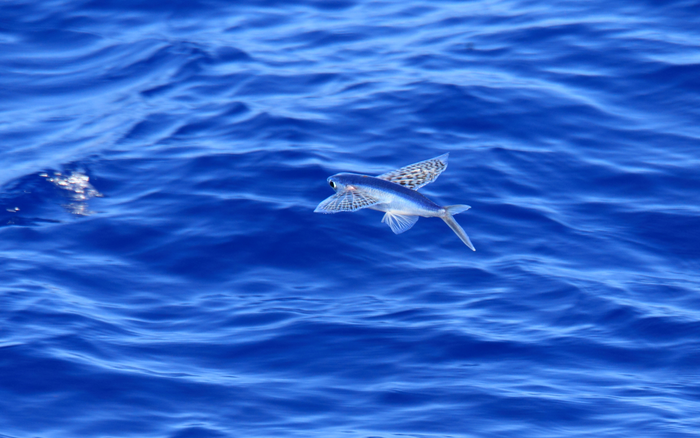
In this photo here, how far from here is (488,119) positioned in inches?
421

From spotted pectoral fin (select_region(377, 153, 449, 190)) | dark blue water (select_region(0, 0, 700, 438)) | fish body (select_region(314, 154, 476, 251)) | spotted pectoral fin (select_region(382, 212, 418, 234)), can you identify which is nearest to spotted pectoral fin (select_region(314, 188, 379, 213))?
fish body (select_region(314, 154, 476, 251))

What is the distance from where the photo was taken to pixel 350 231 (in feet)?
27.8

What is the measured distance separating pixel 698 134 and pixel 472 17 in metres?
5.12

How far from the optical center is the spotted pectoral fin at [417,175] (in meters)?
6.14

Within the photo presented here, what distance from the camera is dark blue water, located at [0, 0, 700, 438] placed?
608 centimetres

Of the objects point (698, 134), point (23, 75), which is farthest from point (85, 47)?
point (698, 134)

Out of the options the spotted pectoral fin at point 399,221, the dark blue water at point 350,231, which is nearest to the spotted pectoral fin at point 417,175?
the spotted pectoral fin at point 399,221

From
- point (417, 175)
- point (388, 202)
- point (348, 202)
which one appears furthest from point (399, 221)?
point (417, 175)

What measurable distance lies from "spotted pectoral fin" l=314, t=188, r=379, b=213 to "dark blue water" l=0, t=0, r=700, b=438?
→ 4.71 ft

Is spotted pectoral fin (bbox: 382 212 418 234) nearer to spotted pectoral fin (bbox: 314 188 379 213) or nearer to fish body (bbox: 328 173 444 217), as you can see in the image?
fish body (bbox: 328 173 444 217)

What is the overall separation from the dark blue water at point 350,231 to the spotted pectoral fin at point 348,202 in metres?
1.44

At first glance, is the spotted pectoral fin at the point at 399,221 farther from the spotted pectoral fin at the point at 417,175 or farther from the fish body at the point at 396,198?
the spotted pectoral fin at the point at 417,175

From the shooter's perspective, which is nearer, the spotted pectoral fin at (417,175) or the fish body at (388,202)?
the fish body at (388,202)

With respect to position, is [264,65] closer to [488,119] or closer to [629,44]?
[488,119]
